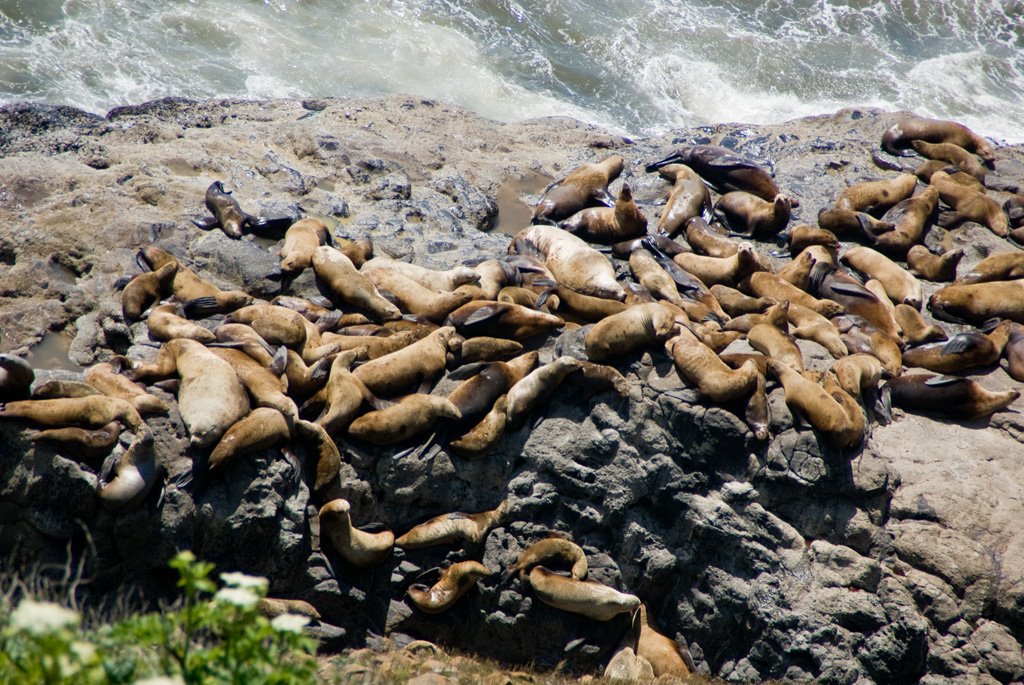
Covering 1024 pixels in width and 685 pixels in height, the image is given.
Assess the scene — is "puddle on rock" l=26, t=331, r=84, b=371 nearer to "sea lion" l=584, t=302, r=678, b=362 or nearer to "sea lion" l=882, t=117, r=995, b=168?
"sea lion" l=584, t=302, r=678, b=362

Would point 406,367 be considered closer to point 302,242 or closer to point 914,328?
point 302,242

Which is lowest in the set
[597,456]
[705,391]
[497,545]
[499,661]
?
[499,661]

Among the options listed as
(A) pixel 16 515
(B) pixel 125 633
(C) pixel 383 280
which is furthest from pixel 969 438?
(A) pixel 16 515

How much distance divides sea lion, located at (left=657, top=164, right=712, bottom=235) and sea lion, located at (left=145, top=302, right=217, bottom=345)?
4.97m

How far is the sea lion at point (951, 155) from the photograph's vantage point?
11.2 m

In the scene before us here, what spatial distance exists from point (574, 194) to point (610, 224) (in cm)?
73

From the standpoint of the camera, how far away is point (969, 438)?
7.24 m

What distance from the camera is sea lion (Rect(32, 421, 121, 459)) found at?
566cm

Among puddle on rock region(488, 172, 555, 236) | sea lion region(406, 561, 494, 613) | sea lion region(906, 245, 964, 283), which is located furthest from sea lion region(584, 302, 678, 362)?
sea lion region(906, 245, 964, 283)

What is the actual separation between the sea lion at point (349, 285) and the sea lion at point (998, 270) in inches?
242

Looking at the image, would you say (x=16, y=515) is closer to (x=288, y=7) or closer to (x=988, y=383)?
(x=988, y=383)

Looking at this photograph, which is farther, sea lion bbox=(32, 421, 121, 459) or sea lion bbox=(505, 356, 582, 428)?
sea lion bbox=(505, 356, 582, 428)

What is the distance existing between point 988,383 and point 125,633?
24.9 feet

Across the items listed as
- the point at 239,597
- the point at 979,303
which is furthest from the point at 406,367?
the point at 979,303
